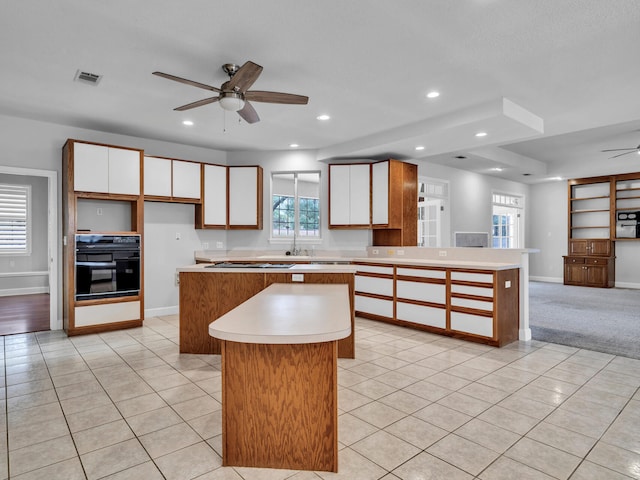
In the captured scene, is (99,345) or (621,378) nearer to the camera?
(621,378)

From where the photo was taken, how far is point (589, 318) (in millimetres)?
5363

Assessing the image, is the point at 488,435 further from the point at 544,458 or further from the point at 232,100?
the point at 232,100

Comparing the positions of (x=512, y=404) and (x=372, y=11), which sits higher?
(x=372, y=11)

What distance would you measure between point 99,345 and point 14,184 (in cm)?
549

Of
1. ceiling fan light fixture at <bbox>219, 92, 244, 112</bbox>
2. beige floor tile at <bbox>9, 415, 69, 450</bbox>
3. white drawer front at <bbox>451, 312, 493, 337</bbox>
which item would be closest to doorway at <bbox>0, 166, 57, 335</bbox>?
beige floor tile at <bbox>9, 415, 69, 450</bbox>

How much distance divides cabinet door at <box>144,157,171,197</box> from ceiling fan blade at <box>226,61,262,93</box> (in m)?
2.89

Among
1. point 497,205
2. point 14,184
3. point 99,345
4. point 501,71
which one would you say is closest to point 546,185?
point 497,205

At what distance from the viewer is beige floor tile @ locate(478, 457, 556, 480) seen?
6.10 feet

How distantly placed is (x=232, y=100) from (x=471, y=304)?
3.30 meters

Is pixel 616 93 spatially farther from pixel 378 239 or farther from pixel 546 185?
pixel 546 185

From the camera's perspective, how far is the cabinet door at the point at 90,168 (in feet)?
14.9

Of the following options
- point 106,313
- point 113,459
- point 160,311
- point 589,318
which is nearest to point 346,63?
point 113,459

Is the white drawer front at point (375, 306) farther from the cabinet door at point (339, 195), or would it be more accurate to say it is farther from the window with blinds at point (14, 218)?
the window with blinds at point (14, 218)

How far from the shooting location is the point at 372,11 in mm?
2424
